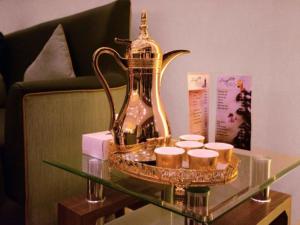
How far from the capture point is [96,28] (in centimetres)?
130

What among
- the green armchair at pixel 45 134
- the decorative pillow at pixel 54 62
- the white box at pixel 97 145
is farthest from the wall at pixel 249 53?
the white box at pixel 97 145

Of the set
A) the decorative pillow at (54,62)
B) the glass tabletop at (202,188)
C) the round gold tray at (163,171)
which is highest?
the decorative pillow at (54,62)

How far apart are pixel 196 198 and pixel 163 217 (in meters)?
0.34

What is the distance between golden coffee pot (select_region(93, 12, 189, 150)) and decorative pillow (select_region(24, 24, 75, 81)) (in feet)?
2.08

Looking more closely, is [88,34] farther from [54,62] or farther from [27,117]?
[27,117]

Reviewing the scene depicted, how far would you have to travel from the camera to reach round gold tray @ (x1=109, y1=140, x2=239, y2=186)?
58cm

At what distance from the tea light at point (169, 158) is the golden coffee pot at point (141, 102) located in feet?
0.27

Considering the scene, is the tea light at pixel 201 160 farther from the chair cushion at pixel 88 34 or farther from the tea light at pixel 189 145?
the chair cushion at pixel 88 34

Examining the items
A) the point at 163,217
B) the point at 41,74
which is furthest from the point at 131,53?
the point at 41,74

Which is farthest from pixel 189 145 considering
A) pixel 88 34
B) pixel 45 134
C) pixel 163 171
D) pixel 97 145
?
pixel 88 34

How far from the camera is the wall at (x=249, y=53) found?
0.99m

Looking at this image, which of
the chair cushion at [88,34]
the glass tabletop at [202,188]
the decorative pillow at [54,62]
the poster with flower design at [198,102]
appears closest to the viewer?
the glass tabletop at [202,188]

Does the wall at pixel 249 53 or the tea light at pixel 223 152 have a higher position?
the wall at pixel 249 53

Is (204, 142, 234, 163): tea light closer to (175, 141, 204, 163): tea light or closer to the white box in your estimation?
(175, 141, 204, 163): tea light
